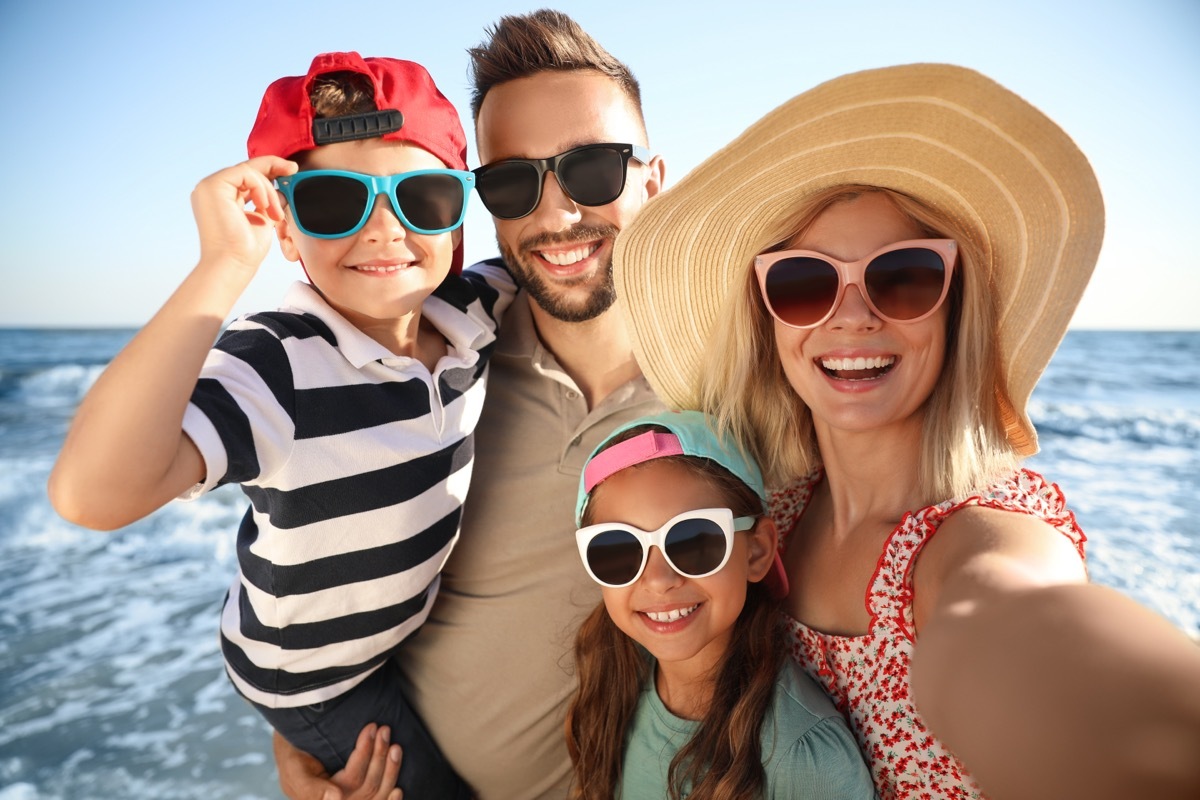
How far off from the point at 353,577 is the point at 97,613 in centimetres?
674

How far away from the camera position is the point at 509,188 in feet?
10.5

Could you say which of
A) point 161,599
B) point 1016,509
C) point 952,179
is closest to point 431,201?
point 952,179

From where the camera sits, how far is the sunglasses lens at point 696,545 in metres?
2.27

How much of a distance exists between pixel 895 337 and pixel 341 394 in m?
1.54

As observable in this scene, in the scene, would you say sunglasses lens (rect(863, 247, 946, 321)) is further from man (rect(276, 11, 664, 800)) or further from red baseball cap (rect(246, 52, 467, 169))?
red baseball cap (rect(246, 52, 467, 169))

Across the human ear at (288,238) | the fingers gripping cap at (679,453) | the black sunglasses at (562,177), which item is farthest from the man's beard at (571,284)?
the human ear at (288,238)

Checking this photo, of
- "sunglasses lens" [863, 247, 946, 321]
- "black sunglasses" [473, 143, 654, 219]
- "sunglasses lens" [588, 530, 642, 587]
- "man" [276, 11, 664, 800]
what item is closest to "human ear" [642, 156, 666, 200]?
"man" [276, 11, 664, 800]

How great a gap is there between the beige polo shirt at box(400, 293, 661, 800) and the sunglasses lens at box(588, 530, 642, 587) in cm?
53

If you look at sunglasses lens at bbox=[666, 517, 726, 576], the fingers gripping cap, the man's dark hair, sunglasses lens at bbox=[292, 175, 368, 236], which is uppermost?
the man's dark hair

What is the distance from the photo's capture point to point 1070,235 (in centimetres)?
206

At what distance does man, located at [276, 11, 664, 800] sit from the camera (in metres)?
2.89

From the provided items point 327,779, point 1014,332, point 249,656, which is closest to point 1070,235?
point 1014,332

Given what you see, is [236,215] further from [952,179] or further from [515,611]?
[952,179]

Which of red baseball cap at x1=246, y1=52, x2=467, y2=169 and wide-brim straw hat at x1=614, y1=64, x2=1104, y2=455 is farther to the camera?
red baseball cap at x1=246, y1=52, x2=467, y2=169
